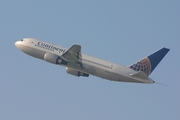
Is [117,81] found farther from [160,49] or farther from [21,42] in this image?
[21,42]

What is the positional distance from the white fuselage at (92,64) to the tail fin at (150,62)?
273cm

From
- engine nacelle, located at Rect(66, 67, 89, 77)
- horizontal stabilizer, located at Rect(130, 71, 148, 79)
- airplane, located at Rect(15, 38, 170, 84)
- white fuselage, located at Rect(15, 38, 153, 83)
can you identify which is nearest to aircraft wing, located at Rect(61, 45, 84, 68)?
airplane, located at Rect(15, 38, 170, 84)

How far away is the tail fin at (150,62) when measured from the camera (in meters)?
75.9

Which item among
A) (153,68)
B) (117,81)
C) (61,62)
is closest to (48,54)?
(61,62)

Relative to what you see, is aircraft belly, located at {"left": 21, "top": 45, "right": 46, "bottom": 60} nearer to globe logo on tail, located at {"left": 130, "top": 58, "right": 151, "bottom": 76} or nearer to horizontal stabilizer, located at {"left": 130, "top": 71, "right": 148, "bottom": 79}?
globe logo on tail, located at {"left": 130, "top": 58, "right": 151, "bottom": 76}

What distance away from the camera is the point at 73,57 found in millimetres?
76250

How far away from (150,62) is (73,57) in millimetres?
14647

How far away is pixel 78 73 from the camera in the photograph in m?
80.4

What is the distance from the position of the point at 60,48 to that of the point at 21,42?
9788 mm

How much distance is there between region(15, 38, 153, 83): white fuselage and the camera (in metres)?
73.4

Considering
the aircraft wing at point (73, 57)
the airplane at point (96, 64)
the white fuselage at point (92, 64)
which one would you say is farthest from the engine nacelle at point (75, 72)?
the aircraft wing at point (73, 57)

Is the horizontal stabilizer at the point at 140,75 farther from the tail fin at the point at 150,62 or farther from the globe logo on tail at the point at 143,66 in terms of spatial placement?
the tail fin at the point at 150,62

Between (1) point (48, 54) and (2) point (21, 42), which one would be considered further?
(2) point (21, 42)

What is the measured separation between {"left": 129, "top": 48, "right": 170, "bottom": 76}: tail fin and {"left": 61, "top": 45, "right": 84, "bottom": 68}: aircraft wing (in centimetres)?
1004
